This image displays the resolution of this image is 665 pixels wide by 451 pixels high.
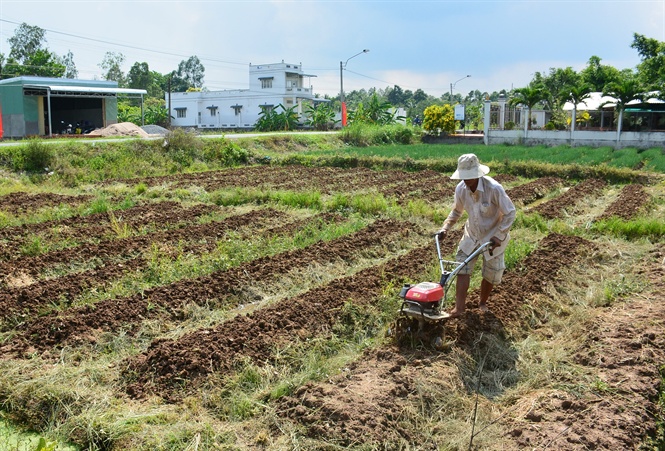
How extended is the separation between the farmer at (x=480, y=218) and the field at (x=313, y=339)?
45 cm

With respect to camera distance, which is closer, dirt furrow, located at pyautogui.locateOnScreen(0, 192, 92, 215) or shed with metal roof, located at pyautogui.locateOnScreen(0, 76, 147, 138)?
dirt furrow, located at pyautogui.locateOnScreen(0, 192, 92, 215)

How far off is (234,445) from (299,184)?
13866 mm

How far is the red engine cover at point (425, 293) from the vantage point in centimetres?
524

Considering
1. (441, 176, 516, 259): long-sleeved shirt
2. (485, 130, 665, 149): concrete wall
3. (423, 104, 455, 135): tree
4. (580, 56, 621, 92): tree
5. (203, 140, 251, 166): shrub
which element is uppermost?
(580, 56, 621, 92): tree

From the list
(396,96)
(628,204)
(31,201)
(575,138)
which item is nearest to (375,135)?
(575,138)

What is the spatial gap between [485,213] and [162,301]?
3.94 meters

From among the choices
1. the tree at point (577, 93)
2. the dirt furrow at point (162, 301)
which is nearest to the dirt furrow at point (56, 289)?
the dirt furrow at point (162, 301)

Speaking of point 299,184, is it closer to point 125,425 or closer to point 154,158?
point 154,158

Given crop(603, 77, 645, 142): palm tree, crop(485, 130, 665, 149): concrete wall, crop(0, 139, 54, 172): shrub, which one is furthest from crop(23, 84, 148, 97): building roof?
crop(603, 77, 645, 142): palm tree

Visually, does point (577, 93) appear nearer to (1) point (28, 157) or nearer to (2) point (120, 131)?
(2) point (120, 131)

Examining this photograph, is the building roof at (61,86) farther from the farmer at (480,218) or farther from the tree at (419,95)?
the tree at (419,95)

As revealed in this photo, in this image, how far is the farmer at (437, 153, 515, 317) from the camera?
576 centimetres

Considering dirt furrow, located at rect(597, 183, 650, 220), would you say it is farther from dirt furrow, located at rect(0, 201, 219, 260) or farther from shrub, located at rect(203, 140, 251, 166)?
shrub, located at rect(203, 140, 251, 166)

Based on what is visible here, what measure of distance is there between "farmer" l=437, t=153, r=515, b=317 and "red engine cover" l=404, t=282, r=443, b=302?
0.62m
